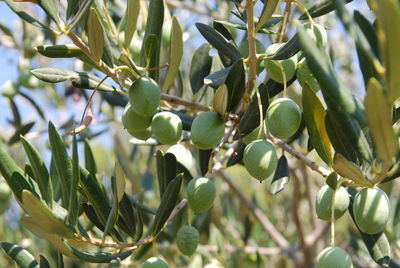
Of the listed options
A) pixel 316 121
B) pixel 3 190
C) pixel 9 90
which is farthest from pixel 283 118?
pixel 9 90

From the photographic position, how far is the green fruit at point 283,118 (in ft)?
3.11

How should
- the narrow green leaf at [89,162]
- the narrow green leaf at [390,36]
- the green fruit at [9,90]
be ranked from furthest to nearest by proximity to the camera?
the green fruit at [9,90]
the narrow green leaf at [89,162]
the narrow green leaf at [390,36]

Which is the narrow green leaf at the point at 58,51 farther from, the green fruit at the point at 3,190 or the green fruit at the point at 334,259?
the green fruit at the point at 3,190

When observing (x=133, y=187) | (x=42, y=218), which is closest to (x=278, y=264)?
(x=133, y=187)

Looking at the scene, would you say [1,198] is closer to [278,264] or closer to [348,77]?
[278,264]

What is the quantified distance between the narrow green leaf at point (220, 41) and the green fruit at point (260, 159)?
0.74 ft

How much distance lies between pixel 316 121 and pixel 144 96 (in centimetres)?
30

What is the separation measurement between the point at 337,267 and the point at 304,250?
4.64 feet

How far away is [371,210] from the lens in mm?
853

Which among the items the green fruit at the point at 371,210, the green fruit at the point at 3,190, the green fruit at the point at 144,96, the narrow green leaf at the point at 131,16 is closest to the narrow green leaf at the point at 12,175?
the green fruit at the point at 144,96

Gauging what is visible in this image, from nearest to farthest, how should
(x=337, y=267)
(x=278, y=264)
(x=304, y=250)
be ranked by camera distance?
(x=337, y=267)
(x=304, y=250)
(x=278, y=264)

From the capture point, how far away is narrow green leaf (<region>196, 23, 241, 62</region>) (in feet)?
3.55

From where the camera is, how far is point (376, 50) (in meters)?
0.79

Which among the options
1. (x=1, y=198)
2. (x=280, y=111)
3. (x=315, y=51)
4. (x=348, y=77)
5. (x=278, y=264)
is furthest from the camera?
(x=348, y=77)
